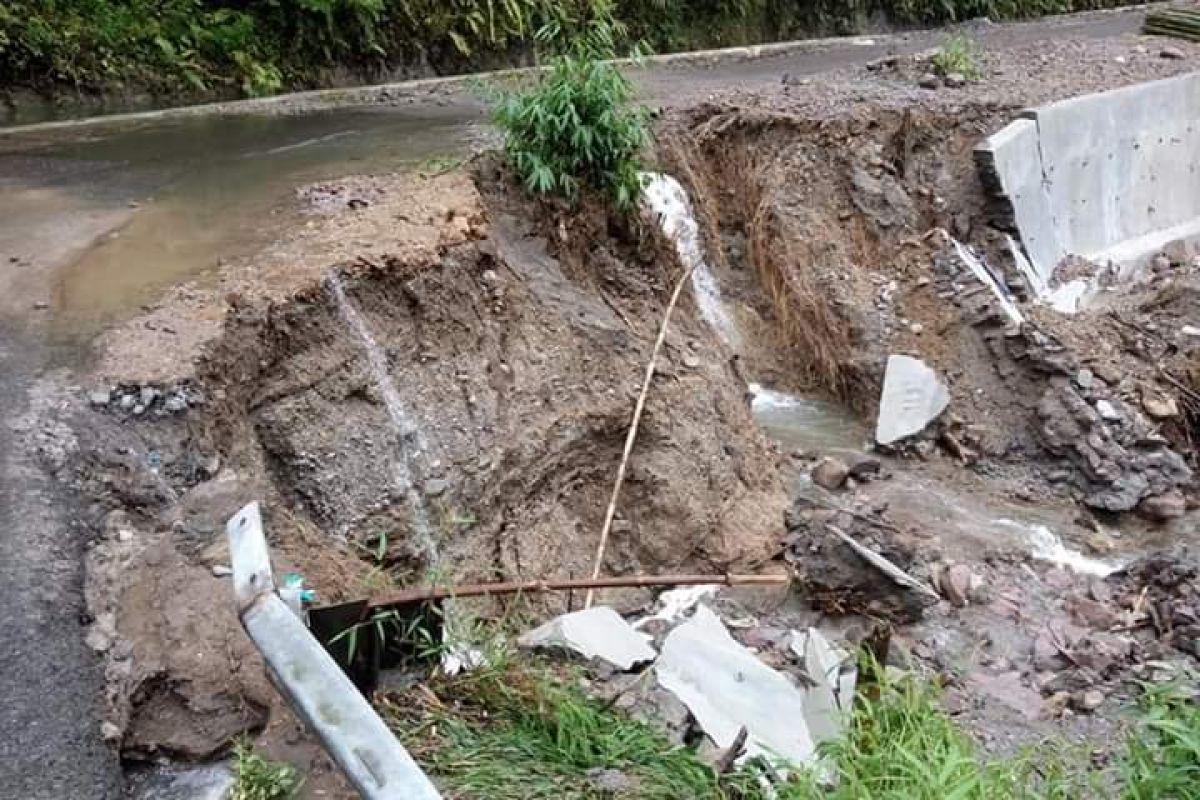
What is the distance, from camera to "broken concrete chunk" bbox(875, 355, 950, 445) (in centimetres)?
884

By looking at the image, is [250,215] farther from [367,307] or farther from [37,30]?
[37,30]

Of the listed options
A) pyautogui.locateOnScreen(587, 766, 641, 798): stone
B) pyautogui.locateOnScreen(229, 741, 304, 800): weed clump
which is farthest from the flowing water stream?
pyautogui.locateOnScreen(229, 741, 304, 800): weed clump

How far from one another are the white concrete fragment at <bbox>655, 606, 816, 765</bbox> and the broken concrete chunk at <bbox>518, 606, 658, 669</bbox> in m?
0.12

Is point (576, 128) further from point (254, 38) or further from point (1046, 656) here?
point (254, 38)

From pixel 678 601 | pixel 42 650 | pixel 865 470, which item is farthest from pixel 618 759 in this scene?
pixel 865 470

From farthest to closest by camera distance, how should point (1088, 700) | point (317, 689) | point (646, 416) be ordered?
point (646, 416)
point (1088, 700)
point (317, 689)

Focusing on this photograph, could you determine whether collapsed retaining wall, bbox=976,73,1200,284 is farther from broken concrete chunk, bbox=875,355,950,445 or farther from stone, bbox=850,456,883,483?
stone, bbox=850,456,883,483

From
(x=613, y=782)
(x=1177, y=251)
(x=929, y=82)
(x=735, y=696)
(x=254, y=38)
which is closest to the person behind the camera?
(x=613, y=782)

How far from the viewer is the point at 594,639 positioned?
4.54 meters

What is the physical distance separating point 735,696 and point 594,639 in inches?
22.4

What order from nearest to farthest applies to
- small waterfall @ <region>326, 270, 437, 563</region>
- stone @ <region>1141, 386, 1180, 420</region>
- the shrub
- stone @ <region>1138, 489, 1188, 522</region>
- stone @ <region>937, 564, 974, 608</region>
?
small waterfall @ <region>326, 270, 437, 563</region>
stone @ <region>937, 564, 974, 608</region>
the shrub
stone @ <region>1138, 489, 1188, 522</region>
stone @ <region>1141, 386, 1180, 420</region>

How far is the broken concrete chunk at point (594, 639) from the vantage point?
14.5ft

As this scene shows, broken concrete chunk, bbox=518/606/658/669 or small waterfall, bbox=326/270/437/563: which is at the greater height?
small waterfall, bbox=326/270/437/563

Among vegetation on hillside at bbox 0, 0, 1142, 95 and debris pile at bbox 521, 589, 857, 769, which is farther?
vegetation on hillside at bbox 0, 0, 1142, 95
